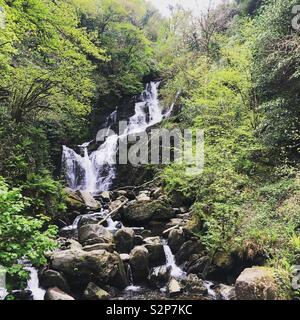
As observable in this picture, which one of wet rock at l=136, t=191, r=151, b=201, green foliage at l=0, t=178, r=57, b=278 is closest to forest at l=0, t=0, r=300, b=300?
green foliage at l=0, t=178, r=57, b=278

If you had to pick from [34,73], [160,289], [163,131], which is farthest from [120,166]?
[160,289]

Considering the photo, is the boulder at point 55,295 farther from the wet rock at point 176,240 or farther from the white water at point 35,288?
the wet rock at point 176,240

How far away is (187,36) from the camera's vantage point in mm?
24078

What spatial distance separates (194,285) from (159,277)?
1078 mm

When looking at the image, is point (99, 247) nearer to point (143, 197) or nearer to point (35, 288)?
point (35, 288)

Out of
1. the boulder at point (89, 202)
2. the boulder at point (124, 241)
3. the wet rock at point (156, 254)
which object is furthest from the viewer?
the boulder at point (89, 202)

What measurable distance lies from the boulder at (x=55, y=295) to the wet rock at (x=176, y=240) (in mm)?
4060

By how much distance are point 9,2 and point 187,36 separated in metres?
16.4

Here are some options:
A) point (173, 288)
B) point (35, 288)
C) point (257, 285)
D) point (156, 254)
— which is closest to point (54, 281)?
point (35, 288)

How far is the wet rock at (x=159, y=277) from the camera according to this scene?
866 cm

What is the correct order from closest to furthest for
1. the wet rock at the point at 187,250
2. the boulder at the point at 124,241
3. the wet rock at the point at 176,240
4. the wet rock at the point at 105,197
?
the wet rock at the point at 187,250
the boulder at the point at 124,241
the wet rock at the point at 176,240
the wet rock at the point at 105,197

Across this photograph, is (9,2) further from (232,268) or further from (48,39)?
(232,268)

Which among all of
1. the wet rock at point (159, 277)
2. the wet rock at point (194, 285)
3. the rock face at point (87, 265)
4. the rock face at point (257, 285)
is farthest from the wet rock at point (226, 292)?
the rock face at point (87, 265)

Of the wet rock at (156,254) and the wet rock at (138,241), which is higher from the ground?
the wet rock at (138,241)
